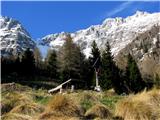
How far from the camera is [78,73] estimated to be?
8088 cm

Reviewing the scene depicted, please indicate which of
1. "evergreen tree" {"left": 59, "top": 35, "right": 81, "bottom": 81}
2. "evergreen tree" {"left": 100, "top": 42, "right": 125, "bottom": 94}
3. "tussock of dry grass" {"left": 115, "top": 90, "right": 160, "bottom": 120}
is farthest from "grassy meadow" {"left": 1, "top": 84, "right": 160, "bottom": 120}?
"evergreen tree" {"left": 59, "top": 35, "right": 81, "bottom": 81}

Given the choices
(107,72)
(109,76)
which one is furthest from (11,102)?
(107,72)

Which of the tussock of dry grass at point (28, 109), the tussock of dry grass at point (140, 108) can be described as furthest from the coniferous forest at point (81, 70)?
the tussock of dry grass at point (28, 109)

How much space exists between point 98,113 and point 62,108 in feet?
3.79

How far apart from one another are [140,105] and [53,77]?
81872mm

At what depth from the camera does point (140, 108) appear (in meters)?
12.9

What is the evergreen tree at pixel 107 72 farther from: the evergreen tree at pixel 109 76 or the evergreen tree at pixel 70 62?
the evergreen tree at pixel 70 62

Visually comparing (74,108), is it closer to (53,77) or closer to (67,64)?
(67,64)

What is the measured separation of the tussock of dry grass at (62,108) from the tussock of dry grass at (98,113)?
344mm

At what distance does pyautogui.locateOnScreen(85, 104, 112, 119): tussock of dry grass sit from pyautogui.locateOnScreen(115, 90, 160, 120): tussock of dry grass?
274mm

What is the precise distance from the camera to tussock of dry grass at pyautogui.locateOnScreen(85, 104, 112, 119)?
13.3 meters

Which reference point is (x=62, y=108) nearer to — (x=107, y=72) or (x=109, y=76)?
(x=109, y=76)

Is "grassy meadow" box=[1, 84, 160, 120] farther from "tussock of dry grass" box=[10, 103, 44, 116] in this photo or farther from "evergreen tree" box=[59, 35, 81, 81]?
"evergreen tree" box=[59, 35, 81, 81]

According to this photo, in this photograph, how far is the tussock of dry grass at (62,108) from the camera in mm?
12547
